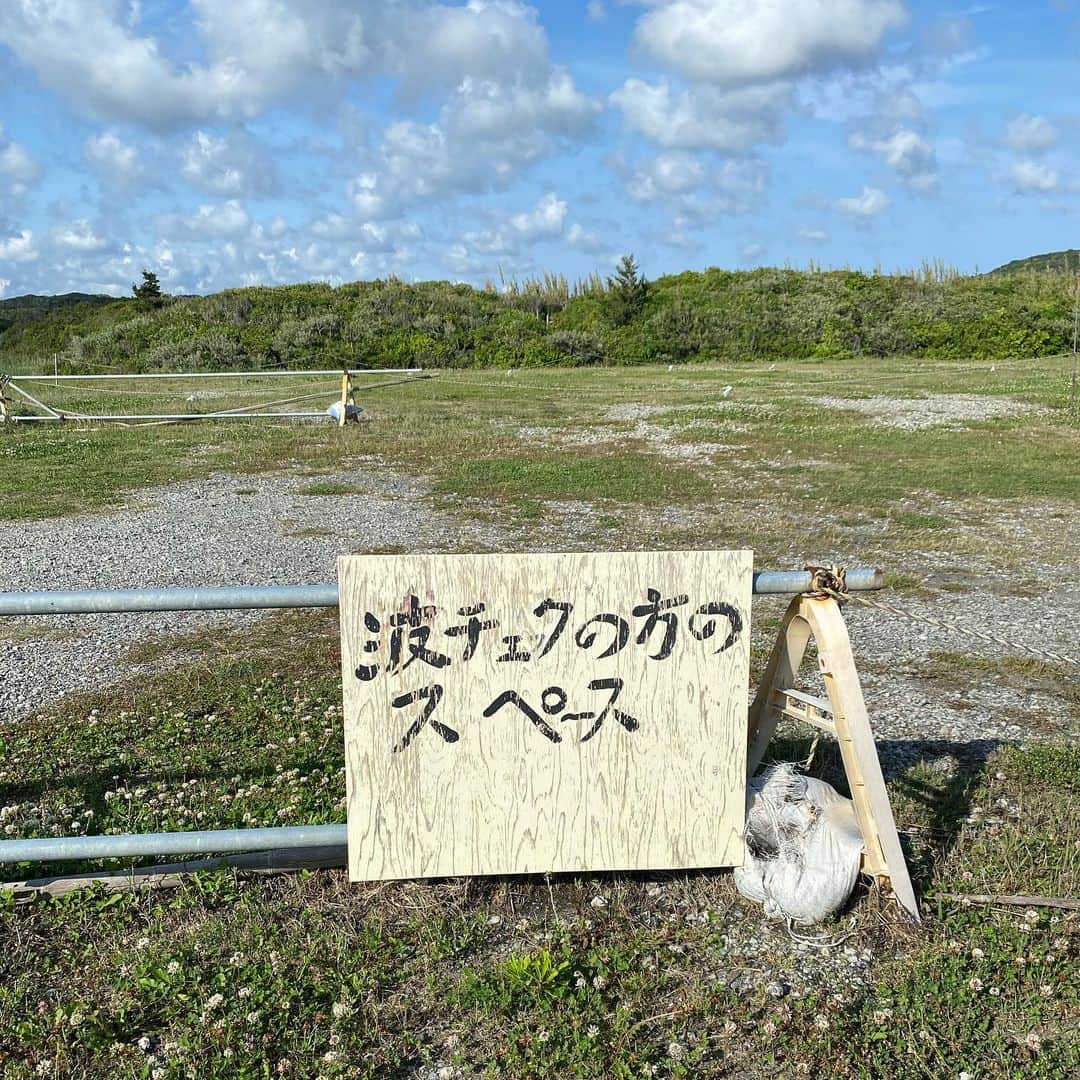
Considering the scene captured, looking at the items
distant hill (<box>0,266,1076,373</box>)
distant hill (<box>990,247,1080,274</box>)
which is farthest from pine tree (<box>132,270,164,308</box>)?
distant hill (<box>990,247,1080,274</box>)

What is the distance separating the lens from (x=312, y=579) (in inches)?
329

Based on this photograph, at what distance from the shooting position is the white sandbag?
3141 mm

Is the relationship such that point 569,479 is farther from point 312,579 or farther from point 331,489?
point 312,579

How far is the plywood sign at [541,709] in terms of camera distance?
3074 mm

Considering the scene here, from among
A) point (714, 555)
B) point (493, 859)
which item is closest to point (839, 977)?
point (493, 859)

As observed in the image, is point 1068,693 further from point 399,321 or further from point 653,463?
point 399,321

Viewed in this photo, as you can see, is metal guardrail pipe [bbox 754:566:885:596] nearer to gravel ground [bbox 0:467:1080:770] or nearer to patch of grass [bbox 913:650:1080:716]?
gravel ground [bbox 0:467:1080:770]

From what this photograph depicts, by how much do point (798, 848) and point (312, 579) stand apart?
5845 millimetres

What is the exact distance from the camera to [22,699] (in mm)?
5441

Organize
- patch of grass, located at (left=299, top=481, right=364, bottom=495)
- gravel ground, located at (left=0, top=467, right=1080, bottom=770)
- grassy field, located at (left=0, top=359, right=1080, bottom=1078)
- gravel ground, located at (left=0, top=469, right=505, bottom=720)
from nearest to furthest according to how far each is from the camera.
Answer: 1. grassy field, located at (left=0, top=359, right=1080, bottom=1078)
2. gravel ground, located at (left=0, top=467, right=1080, bottom=770)
3. gravel ground, located at (left=0, top=469, right=505, bottom=720)
4. patch of grass, located at (left=299, top=481, right=364, bottom=495)

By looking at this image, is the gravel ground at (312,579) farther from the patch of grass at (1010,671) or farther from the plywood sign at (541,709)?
the plywood sign at (541,709)

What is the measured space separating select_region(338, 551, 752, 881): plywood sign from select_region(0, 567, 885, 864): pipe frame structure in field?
131mm

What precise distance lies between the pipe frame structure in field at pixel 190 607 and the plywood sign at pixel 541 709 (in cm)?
13

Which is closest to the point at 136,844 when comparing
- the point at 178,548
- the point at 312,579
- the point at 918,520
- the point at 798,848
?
the point at 798,848
